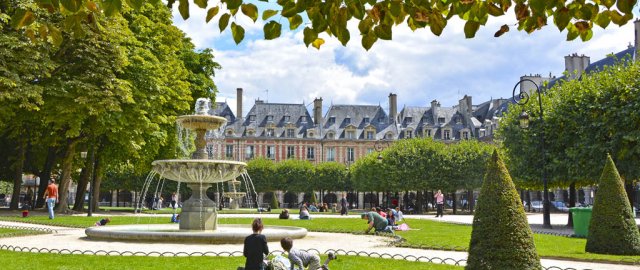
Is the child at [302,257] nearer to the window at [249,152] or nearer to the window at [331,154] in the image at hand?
the window at [249,152]

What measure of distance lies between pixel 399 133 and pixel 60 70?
66163 millimetres

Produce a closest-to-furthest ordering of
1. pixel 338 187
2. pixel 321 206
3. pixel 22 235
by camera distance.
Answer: pixel 22 235 < pixel 321 206 < pixel 338 187

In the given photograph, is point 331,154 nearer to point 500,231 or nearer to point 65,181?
point 65,181

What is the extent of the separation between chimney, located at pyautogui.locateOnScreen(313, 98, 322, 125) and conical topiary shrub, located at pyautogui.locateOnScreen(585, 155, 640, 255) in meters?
72.6

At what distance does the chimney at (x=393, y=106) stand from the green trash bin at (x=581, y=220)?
66862mm

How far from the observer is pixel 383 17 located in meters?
5.00

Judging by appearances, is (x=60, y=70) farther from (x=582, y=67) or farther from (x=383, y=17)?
(x=582, y=67)

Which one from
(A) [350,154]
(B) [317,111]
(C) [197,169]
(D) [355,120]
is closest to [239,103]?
(B) [317,111]

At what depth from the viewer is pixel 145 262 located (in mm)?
11828

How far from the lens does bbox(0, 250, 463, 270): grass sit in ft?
36.9

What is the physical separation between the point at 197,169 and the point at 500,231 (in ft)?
35.3

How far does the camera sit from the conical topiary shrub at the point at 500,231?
9156 mm

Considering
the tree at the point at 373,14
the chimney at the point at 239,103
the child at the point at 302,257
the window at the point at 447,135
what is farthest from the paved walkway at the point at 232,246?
the window at the point at 447,135

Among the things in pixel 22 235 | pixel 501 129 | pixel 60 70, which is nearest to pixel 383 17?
pixel 22 235
